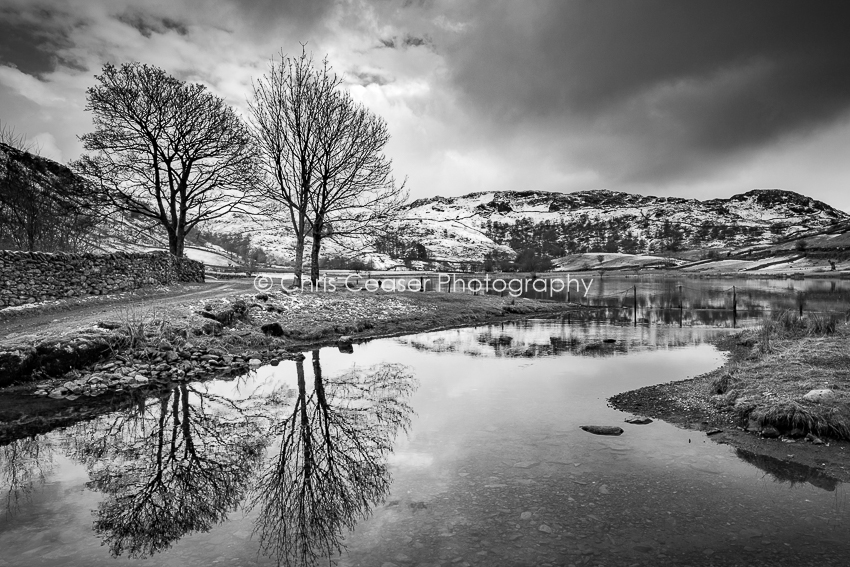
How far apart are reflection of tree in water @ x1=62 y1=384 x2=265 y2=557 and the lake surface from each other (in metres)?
0.04

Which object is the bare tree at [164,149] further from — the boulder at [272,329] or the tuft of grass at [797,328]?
the tuft of grass at [797,328]

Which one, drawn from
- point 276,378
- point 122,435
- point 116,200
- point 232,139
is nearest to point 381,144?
point 232,139

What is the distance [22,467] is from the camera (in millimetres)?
7457

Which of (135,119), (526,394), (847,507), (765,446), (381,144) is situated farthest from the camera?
(381,144)

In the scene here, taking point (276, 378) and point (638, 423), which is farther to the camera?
point (276, 378)

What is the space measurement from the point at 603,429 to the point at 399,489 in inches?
180

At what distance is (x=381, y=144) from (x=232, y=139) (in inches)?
431

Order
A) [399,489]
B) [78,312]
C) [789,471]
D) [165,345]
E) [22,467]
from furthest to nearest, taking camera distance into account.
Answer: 1. [78,312]
2. [165,345]
3. [22,467]
4. [789,471]
5. [399,489]

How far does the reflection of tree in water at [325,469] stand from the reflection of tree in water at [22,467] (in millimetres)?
3335

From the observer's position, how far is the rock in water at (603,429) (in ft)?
29.1

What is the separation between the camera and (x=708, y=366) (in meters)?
15.7

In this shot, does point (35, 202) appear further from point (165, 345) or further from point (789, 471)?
point (789, 471)

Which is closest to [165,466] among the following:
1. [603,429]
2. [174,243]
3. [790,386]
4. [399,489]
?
[399,489]

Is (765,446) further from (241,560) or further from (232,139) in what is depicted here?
(232,139)
